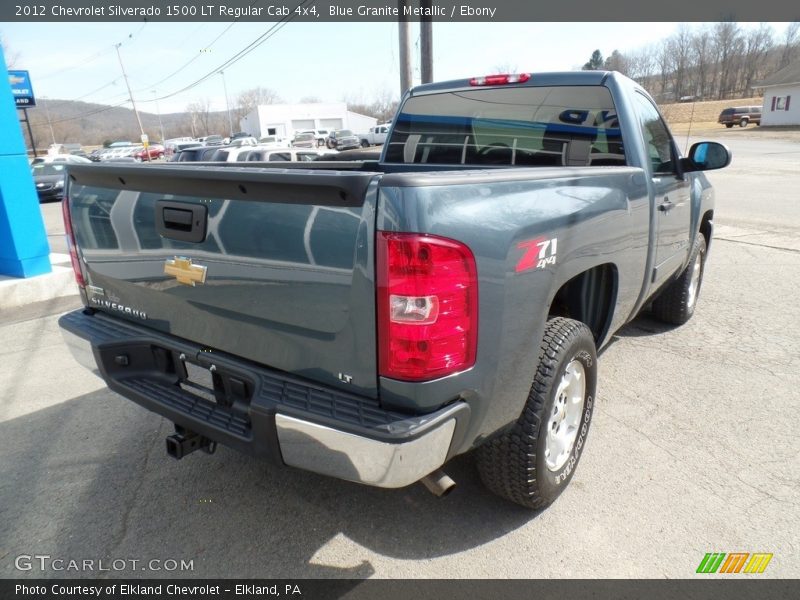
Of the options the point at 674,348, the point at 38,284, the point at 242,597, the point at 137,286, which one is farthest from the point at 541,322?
the point at 38,284

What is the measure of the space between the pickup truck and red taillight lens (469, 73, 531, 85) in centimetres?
105

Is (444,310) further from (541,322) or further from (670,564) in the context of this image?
(670,564)

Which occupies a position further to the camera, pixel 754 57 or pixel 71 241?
pixel 754 57

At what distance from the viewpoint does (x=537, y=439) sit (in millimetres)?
2289

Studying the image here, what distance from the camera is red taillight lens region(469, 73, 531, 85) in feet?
11.9

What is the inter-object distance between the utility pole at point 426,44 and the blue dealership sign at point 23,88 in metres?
23.6

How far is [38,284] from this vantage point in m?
6.60

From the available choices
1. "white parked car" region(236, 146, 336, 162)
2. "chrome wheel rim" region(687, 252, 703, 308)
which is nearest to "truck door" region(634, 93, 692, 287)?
"chrome wheel rim" region(687, 252, 703, 308)

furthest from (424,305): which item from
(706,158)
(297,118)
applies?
(297,118)

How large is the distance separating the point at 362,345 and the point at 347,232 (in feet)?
1.23

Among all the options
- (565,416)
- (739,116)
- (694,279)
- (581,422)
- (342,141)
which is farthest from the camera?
(739,116)

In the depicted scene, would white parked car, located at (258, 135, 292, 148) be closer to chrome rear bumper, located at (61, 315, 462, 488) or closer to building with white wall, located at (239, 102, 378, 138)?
chrome rear bumper, located at (61, 315, 462, 488)

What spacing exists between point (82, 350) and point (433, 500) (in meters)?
1.84

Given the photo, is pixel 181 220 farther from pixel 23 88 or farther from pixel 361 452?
pixel 23 88
